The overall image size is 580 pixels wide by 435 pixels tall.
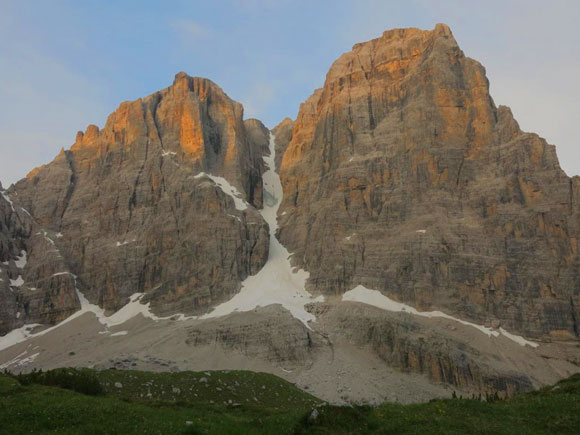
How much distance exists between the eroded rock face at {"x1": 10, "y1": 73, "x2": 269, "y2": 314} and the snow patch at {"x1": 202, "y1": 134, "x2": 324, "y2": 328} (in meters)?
2.66

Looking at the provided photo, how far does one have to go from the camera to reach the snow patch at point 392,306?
8406 centimetres

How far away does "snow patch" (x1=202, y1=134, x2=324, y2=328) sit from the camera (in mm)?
96438

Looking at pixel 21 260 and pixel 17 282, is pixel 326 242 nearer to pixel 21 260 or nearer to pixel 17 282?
pixel 17 282

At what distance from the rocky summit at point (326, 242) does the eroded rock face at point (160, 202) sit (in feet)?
1.71

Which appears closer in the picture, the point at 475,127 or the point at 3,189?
the point at 475,127

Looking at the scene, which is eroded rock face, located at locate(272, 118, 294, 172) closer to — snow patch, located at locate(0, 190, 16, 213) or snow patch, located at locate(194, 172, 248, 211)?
snow patch, located at locate(194, 172, 248, 211)

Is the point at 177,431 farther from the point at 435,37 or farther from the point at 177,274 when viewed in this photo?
the point at 435,37

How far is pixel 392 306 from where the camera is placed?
303ft

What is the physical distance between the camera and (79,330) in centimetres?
10325

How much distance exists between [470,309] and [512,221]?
1976cm

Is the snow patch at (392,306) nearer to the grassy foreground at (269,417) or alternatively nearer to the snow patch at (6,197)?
the grassy foreground at (269,417)

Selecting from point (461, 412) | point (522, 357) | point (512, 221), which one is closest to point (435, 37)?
point (512, 221)

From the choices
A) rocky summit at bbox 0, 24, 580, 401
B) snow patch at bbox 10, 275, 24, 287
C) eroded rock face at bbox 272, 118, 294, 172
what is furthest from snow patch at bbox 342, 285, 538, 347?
snow patch at bbox 10, 275, 24, 287

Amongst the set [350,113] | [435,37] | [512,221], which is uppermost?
[435,37]
